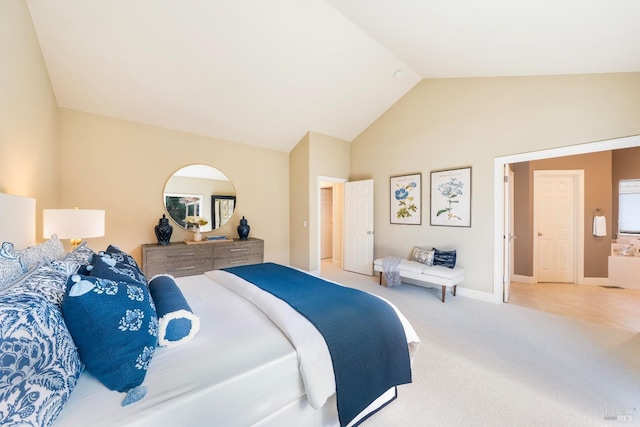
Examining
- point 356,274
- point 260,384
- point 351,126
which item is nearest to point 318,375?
point 260,384

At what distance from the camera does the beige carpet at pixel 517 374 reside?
5.01ft

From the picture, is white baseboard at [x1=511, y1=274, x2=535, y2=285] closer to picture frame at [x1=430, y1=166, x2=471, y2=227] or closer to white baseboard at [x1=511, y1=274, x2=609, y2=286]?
white baseboard at [x1=511, y1=274, x2=609, y2=286]

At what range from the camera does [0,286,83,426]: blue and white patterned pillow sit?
65 cm

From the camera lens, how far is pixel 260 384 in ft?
3.43

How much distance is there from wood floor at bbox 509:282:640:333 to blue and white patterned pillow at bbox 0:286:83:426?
4309 millimetres

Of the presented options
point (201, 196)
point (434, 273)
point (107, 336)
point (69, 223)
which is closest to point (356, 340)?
point (107, 336)

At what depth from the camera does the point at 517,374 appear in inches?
74.5

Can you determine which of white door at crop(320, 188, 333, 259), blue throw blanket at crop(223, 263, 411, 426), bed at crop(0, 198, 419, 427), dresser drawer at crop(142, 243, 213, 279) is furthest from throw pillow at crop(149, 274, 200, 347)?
white door at crop(320, 188, 333, 259)

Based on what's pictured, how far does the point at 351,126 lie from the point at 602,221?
4.42 meters

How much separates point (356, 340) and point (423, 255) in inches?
113

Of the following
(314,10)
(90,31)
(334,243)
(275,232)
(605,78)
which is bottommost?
(334,243)

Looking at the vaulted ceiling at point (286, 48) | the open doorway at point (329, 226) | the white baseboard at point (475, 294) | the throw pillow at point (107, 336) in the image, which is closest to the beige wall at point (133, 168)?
the vaulted ceiling at point (286, 48)

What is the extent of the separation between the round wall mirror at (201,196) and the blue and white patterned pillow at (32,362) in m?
3.20

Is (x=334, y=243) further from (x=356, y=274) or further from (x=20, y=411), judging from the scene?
(x=20, y=411)
